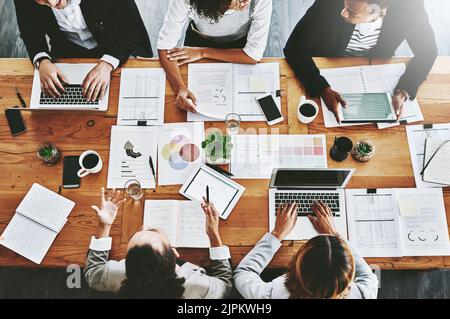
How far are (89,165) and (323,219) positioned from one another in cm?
105

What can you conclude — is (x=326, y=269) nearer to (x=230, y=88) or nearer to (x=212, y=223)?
(x=212, y=223)

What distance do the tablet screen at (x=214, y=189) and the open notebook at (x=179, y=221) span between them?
0.16 feet

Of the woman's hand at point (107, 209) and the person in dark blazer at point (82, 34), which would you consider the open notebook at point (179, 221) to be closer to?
the woman's hand at point (107, 209)

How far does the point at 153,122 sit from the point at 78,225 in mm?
568

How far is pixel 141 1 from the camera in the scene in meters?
2.91

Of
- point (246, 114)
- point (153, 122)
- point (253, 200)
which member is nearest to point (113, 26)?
point (153, 122)

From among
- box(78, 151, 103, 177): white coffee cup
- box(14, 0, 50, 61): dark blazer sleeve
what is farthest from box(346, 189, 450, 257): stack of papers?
box(14, 0, 50, 61): dark blazer sleeve

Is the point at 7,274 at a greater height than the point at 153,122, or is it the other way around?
the point at 153,122

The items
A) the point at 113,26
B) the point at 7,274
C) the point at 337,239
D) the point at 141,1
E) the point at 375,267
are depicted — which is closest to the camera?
the point at 337,239

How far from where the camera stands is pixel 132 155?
1.66 meters

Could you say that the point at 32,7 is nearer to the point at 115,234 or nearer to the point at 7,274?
the point at 115,234

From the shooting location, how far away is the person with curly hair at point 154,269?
1.44 metres

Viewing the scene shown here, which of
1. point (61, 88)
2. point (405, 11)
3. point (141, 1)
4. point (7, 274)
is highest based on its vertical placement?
point (141, 1)

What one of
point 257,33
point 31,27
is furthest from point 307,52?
point 31,27
